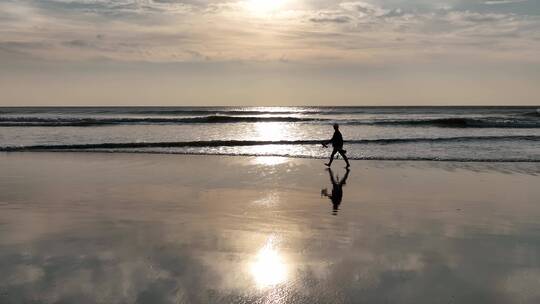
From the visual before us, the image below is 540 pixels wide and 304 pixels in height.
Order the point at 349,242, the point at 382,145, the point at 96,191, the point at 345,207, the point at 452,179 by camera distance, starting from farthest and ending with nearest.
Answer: the point at 382,145
the point at 452,179
the point at 96,191
the point at 345,207
the point at 349,242

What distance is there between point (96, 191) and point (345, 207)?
18.9 feet

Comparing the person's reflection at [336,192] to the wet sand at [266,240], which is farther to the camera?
the person's reflection at [336,192]

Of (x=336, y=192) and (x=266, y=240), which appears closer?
(x=266, y=240)

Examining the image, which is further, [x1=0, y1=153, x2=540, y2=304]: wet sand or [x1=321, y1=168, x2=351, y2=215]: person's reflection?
[x1=321, y1=168, x2=351, y2=215]: person's reflection

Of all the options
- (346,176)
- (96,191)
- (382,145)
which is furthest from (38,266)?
(382,145)

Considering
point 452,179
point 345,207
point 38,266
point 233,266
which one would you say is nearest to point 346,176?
point 452,179

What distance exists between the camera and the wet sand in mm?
5344

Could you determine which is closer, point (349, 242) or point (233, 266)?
point (233, 266)

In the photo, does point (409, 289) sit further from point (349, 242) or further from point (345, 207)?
point (345, 207)

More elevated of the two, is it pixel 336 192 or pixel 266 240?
pixel 266 240

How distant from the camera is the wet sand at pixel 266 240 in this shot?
5.34m

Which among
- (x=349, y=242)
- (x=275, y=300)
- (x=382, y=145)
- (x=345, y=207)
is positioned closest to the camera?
(x=275, y=300)

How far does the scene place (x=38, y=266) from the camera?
6.02m

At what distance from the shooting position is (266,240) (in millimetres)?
7316
